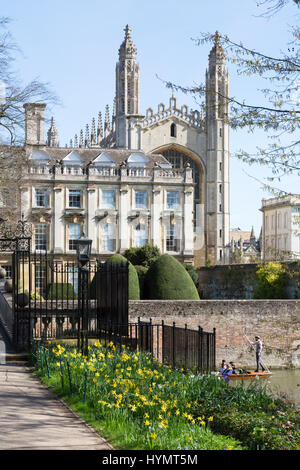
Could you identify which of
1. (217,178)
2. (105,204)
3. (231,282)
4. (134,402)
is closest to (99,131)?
(217,178)

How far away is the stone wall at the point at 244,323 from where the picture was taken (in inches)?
1164

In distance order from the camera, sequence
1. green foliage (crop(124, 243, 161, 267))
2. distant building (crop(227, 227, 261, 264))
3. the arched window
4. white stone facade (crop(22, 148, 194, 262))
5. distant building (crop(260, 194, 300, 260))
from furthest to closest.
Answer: distant building (crop(260, 194, 300, 260)), the arched window, distant building (crop(227, 227, 261, 264)), white stone facade (crop(22, 148, 194, 262)), green foliage (crop(124, 243, 161, 267))

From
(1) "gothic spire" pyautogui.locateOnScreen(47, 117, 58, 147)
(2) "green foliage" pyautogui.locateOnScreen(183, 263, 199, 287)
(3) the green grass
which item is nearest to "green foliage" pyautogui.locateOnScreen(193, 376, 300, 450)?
(3) the green grass

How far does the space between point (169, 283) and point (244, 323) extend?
5628mm

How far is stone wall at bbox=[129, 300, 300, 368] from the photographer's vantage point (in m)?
29.6

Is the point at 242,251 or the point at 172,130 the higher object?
the point at 172,130

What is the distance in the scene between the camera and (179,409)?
369 inches

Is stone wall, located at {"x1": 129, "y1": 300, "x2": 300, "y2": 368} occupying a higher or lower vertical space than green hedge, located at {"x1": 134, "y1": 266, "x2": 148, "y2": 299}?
lower

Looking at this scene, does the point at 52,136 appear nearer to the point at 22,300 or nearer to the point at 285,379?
Answer: the point at 285,379

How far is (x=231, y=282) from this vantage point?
4647 centimetres

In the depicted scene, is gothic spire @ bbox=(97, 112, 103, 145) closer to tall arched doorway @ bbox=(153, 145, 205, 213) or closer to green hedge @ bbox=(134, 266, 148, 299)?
tall arched doorway @ bbox=(153, 145, 205, 213)

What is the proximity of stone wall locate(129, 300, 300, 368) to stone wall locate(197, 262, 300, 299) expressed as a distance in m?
5.73

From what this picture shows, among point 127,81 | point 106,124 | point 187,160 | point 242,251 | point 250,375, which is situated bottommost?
point 250,375

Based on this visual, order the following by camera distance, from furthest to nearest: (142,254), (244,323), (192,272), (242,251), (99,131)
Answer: (242,251) → (99,131) → (192,272) → (142,254) → (244,323)
